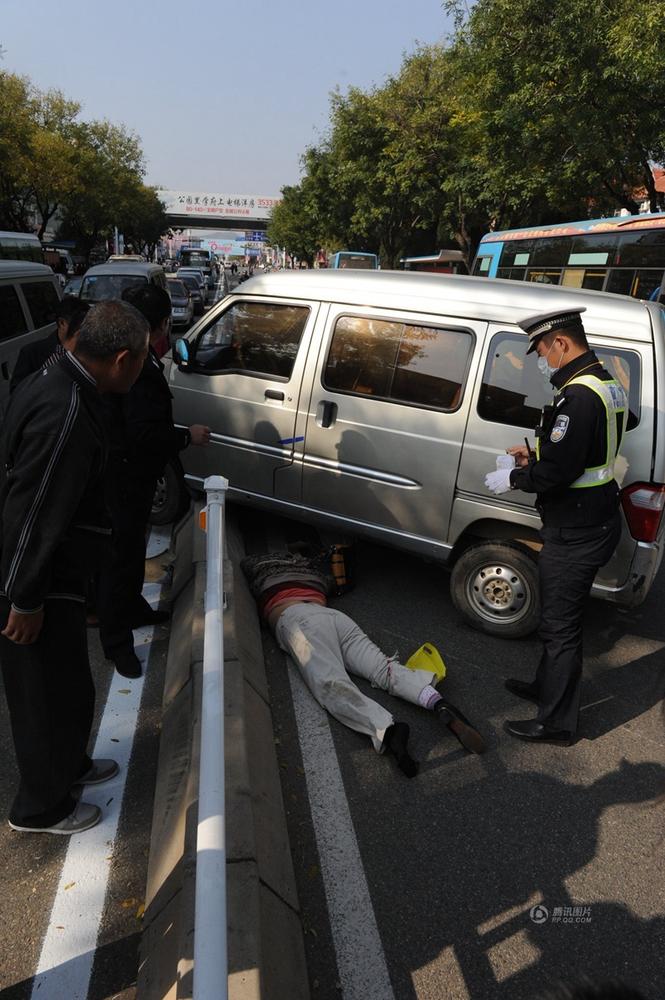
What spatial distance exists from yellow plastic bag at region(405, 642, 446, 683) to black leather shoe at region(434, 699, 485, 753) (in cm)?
38

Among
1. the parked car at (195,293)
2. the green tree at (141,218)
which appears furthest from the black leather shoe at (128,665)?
the green tree at (141,218)

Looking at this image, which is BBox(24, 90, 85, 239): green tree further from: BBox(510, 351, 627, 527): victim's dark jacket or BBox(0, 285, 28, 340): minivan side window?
BBox(510, 351, 627, 527): victim's dark jacket

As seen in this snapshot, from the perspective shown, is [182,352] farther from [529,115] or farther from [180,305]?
[180,305]

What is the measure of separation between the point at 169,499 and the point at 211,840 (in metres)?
4.15

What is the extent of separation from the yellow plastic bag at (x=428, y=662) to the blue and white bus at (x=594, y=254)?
7518 millimetres

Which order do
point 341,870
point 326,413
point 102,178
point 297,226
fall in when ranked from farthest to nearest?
point 297,226, point 102,178, point 326,413, point 341,870

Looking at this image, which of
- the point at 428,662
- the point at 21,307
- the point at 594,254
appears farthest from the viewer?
the point at 594,254

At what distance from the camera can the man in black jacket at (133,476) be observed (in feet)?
11.2

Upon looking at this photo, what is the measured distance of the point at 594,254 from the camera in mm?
12562

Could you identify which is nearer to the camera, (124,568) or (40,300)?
(124,568)

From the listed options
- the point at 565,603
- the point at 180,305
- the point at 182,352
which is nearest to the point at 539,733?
the point at 565,603

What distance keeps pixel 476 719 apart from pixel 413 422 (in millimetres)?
1838

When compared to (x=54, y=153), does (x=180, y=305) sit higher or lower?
lower

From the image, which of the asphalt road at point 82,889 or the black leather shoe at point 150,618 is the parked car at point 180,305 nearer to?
the black leather shoe at point 150,618
